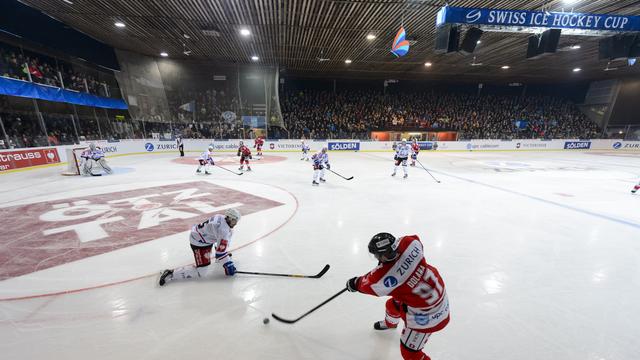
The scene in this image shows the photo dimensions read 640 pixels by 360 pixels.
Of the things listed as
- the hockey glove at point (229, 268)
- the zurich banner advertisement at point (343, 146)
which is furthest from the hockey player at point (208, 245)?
the zurich banner advertisement at point (343, 146)

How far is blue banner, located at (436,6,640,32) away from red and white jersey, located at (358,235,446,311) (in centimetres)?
874

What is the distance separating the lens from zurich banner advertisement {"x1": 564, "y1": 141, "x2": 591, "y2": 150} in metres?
24.7

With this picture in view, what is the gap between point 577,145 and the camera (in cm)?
2481

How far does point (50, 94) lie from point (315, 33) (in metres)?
13.7

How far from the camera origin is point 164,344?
93.4 inches

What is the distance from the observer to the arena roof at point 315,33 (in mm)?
11164

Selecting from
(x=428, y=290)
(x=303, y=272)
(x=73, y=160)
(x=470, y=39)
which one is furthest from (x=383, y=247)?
(x=73, y=160)

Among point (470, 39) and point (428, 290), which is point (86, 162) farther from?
point (470, 39)

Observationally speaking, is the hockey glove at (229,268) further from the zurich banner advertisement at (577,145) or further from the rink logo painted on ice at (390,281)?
the zurich banner advertisement at (577,145)

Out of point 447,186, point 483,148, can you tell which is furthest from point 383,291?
point 483,148

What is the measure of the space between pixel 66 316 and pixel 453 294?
165 inches

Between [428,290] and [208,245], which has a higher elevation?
[428,290]

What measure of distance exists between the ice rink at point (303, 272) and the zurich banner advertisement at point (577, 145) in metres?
22.6

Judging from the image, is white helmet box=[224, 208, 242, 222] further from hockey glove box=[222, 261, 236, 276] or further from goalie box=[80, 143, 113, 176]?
goalie box=[80, 143, 113, 176]
